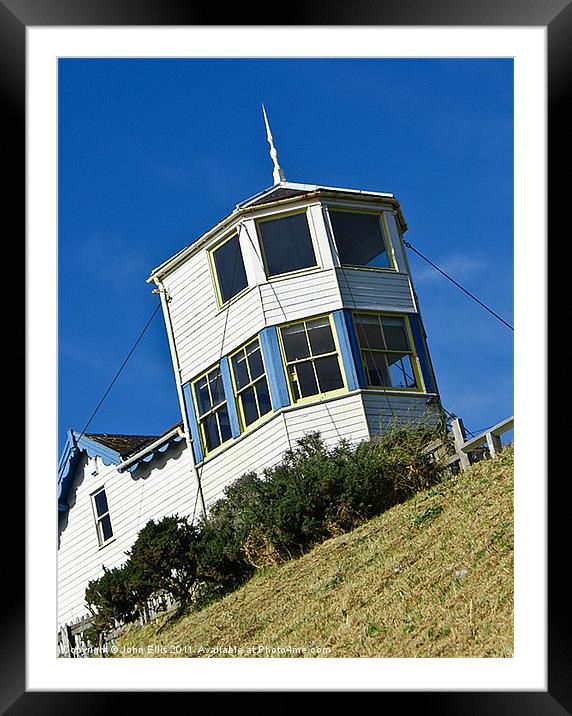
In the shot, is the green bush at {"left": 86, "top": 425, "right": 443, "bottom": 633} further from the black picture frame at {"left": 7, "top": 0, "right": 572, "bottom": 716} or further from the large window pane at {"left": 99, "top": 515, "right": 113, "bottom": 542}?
the black picture frame at {"left": 7, "top": 0, "right": 572, "bottom": 716}

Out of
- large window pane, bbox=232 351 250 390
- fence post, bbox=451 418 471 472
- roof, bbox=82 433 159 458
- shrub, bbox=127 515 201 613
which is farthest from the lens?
large window pane, bbox=232 351 250 390

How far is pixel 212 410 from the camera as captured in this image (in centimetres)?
637

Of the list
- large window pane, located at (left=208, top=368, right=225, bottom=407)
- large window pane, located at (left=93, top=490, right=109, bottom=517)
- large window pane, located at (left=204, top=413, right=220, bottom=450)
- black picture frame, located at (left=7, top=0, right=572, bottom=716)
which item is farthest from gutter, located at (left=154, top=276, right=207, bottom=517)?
black picture frame, located at (left=7, top=0, right=572, bottom=716)

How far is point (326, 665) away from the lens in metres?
4.64

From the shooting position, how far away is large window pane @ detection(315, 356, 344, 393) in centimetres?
627

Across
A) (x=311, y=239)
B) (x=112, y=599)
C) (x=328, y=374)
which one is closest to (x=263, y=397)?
(x=328, y=374)

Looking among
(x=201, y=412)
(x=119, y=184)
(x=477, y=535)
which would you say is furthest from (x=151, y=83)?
(x=477, y=535)

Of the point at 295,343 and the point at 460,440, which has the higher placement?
the point at 295,343

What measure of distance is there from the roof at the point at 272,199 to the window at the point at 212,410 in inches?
30.8

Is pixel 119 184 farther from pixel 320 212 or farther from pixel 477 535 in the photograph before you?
pixel 477 535

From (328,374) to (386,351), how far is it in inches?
16.3

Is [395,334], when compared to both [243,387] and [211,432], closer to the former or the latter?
[243,387]

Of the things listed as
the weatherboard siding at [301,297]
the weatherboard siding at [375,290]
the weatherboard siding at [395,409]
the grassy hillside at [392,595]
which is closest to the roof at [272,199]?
the weatherboard siding at [375,290]
